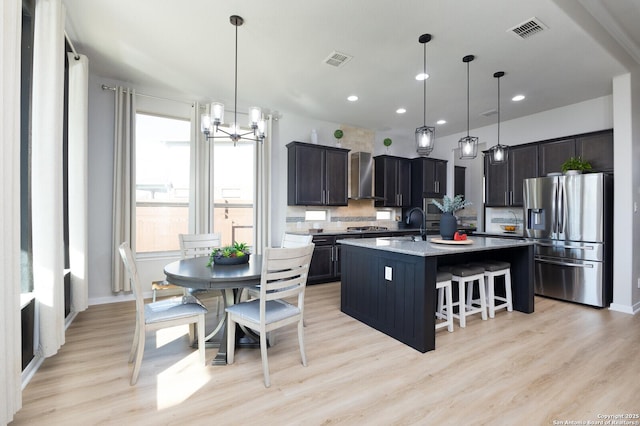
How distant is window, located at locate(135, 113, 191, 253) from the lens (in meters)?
4.33

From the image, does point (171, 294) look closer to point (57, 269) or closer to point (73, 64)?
point (57, 269)

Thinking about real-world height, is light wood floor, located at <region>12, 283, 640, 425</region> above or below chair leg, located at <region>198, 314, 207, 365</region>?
below

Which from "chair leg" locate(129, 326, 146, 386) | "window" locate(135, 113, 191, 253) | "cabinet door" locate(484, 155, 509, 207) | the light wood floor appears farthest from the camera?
"cabinet door" locate(484, 155, 509, 207)

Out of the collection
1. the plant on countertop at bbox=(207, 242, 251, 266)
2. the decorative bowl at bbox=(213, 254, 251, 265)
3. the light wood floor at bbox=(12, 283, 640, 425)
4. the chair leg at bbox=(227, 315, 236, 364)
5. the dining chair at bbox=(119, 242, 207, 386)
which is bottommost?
the light wood floor at bbox=(12, 283, 640, 425)

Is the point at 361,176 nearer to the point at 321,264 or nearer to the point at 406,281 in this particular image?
the point at 321,264

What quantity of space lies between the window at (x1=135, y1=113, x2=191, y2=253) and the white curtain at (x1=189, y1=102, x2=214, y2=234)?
0.20 meters

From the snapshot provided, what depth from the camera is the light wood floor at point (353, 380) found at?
1828mm

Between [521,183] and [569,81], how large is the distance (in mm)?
1763

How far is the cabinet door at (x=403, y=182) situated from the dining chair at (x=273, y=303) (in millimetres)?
4474

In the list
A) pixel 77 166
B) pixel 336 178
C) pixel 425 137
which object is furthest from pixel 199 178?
pixel 425 137

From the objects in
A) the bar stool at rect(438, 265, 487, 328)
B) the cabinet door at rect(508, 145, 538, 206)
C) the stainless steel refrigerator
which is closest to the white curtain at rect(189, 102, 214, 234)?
the bar stool at rect(438, 265, 487, 328)

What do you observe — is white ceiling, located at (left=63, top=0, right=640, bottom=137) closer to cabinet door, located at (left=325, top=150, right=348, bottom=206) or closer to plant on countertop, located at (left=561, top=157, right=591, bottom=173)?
plant on countertop, located at (left=561, top=157, right=591, bottom=173)

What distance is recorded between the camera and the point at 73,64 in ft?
10.6

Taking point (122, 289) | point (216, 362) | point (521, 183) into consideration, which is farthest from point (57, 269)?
point (521, 183)
